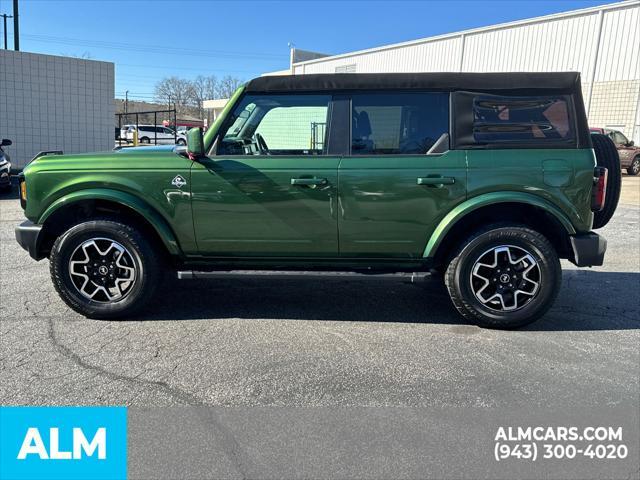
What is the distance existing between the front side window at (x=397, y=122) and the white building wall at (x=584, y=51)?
20537 millimetres

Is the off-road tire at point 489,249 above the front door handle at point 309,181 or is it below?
below

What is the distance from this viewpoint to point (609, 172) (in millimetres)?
4320

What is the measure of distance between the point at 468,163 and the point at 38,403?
135 inches

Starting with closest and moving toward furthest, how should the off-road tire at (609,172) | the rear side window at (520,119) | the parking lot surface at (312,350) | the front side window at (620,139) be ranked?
the parking lot surface at (312,350)
the rear side window at (520,119)
the off-road tire at (609,172)
the front side window at (620,139)

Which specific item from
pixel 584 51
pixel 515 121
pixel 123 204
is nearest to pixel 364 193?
pixel 515 121

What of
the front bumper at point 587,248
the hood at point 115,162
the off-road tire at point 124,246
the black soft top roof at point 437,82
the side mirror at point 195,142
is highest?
the black soft top roof at point 437,82

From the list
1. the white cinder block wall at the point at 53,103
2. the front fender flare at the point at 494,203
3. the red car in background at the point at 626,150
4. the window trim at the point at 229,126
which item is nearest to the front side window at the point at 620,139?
the red car in background at the point at 626,150

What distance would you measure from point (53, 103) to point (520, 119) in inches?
661

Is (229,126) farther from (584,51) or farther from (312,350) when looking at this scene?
(584,51)

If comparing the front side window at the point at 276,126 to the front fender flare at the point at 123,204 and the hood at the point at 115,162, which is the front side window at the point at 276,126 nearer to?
the hood at the point at 115,162

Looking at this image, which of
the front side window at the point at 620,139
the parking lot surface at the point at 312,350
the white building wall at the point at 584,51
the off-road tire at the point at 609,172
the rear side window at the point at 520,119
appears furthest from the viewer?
the white building wall at the point at 584,51

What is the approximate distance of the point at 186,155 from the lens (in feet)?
13.7

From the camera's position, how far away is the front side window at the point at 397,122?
4.13 metres

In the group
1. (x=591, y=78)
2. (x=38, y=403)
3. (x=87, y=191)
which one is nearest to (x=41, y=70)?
(x=87, y=191)
